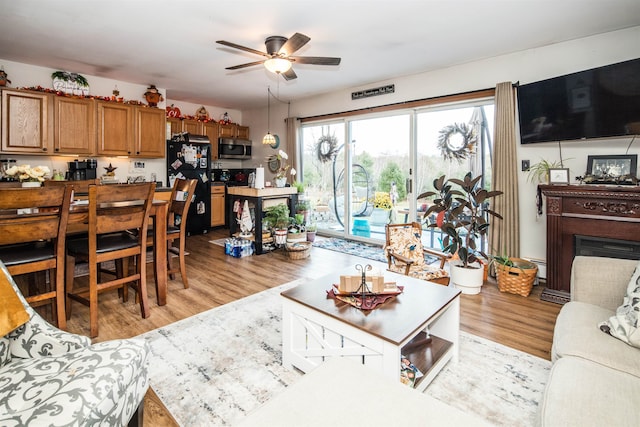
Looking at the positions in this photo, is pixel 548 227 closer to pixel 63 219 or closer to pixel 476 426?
pixel 476 426

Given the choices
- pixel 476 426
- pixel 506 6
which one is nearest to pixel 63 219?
pixel 476 426

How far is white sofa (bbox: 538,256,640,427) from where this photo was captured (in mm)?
1083

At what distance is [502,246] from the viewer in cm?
391

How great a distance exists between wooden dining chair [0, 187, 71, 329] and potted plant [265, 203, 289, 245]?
2765 millimetres

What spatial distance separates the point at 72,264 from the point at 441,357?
110 inches

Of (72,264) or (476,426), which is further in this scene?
(72,264)

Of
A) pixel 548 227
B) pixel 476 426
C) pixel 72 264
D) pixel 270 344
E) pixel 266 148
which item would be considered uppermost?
pixel 266 148

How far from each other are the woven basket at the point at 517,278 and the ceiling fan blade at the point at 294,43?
2899 millimetres

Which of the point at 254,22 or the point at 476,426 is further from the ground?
the point at 254,22

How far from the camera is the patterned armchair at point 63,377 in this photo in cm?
106

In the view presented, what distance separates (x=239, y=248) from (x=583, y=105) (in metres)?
4.21

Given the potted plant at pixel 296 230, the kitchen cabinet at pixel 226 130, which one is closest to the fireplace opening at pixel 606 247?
the potted plant at pixel 296 230

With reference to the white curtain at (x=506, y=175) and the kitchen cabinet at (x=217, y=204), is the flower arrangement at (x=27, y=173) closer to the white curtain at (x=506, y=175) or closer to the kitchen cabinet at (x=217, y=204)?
the kitchen cabinet at (x=217, y=204)

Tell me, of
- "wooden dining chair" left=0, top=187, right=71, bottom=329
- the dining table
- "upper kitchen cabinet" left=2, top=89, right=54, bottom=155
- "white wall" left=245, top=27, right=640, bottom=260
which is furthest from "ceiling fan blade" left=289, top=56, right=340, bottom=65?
"upper kitchen cabinet" left=2, top=89, right=54, bottom=155
